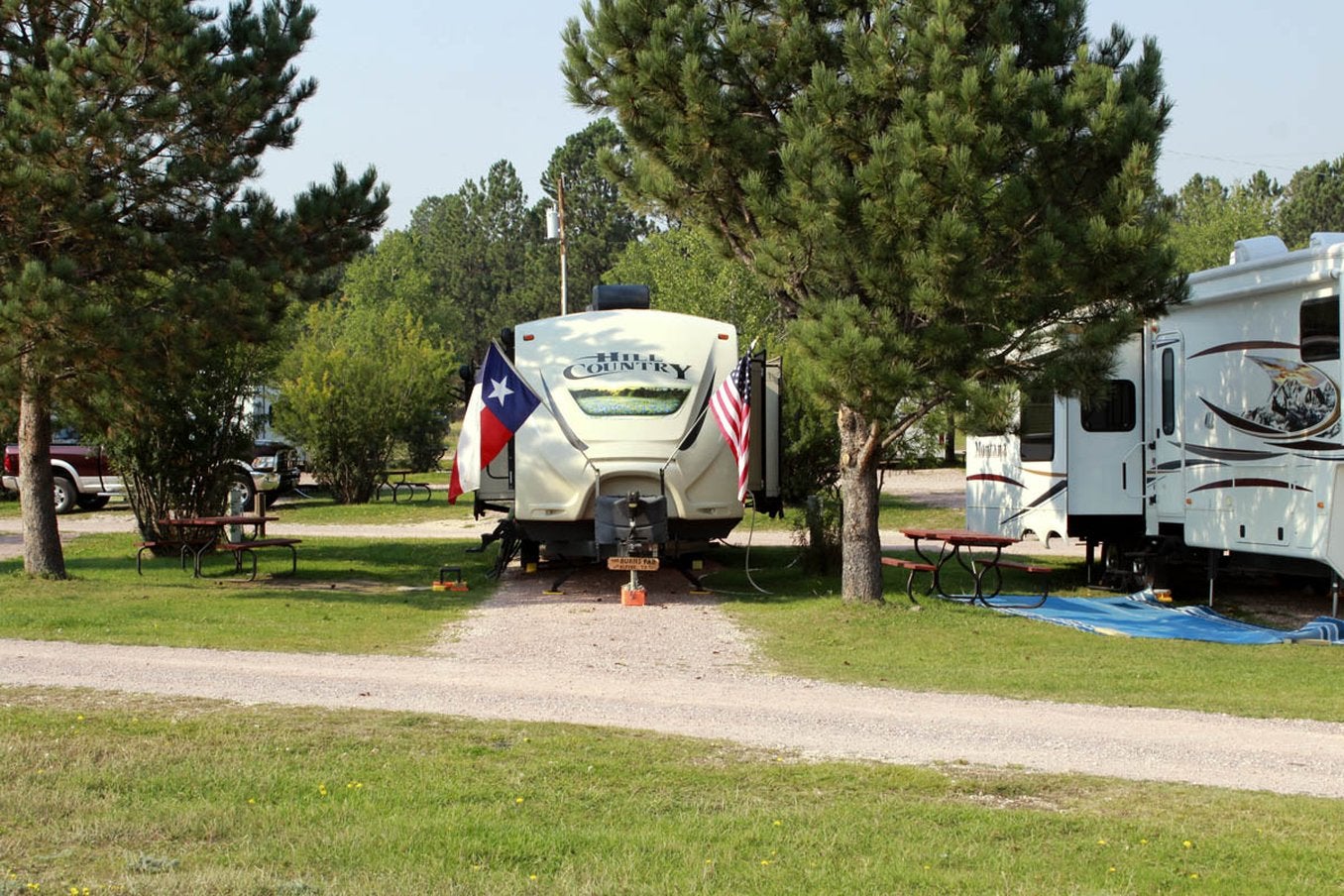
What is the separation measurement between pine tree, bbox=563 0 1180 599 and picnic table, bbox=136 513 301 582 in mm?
7475

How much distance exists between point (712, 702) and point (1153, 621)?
6924 mm

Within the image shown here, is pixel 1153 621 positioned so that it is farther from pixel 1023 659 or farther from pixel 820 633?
pixel 820 633

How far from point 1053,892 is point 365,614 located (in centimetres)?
1063

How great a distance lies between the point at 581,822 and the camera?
6184mm

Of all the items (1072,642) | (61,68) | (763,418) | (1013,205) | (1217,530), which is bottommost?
(1072,642)

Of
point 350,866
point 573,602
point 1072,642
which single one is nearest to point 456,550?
point 573,602

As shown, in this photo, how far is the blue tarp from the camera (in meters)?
13.4

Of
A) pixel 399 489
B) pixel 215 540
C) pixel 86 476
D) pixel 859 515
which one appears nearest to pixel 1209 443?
pixel 859 515

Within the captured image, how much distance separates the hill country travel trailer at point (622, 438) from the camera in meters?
15.6

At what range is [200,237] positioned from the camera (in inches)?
636

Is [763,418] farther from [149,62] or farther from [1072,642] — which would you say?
[149,62]

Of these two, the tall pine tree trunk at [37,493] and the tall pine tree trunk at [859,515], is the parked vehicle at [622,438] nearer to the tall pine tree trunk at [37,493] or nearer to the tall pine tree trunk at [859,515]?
the tall pine tree trunk at [859,515]

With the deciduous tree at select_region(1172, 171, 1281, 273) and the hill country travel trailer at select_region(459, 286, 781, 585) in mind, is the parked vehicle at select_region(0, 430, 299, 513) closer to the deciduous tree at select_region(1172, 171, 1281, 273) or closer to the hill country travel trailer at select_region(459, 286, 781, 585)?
the hill country travel trailer at select_region(459, 286, 781, 585)

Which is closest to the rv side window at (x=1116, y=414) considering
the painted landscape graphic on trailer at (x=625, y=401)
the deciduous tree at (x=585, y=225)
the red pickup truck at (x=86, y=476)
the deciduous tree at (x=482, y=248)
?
the painted landscape graphic on trailer at (x=625, y=401)
